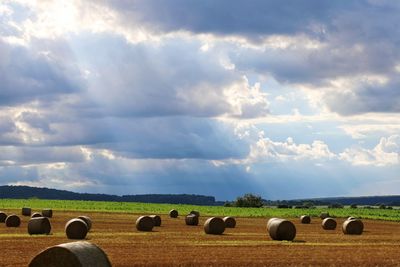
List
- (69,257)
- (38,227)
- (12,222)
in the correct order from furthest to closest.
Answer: (12,222)
(38,227)
(69,257)

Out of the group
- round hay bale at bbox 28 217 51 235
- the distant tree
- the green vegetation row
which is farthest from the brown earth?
the distant tree

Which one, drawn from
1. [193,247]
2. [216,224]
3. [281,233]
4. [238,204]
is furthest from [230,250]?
[238,204]

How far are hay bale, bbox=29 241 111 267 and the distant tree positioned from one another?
14349 centimetres

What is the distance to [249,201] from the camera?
169 meters

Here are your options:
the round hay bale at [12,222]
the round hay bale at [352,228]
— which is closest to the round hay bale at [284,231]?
the round hay bale at [352,228]

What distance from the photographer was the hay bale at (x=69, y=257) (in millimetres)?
23812

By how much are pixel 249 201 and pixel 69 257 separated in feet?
480

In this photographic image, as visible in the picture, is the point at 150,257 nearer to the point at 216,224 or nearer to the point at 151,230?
the point at 216,224

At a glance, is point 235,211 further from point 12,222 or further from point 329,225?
point 12,222

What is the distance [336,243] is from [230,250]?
1070 cm

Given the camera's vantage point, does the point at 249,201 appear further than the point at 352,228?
Yes

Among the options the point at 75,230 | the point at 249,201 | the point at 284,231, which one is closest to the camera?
the point at 75,230

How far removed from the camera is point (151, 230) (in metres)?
58.7

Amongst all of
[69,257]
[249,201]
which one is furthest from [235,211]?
[69,257]
